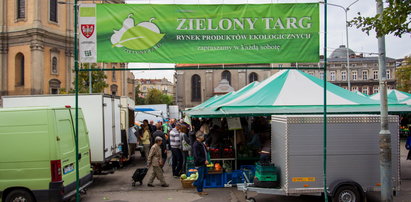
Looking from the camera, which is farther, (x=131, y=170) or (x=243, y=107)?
(x=131, y=170)

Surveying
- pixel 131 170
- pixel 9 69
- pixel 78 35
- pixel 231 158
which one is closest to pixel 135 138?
pixel 131 170

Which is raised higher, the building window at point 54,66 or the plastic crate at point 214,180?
the building window at point 54,66

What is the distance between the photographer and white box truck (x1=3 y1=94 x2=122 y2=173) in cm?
1018

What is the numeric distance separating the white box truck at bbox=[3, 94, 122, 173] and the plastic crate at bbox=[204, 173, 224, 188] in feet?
10.6

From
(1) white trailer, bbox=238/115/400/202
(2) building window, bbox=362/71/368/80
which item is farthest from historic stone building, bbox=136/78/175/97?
(1) white trailer, bbox=238/115/400/202

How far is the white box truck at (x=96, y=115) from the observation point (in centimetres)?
1018

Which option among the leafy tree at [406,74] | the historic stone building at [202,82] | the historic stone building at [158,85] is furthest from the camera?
the historic stone building at [158,85]

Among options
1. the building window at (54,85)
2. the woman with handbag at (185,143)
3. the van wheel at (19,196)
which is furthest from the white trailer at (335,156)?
the building window at (54,85)

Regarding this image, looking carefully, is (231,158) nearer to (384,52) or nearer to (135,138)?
(384,52)

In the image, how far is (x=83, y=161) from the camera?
26.9 feet

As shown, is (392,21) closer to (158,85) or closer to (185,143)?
(185,143)

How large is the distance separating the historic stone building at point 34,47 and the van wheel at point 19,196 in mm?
33961

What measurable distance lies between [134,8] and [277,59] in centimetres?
307

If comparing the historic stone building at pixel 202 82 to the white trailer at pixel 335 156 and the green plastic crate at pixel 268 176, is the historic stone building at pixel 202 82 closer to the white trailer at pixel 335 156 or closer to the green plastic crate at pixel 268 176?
the green plastic crate at pixel 268 176
